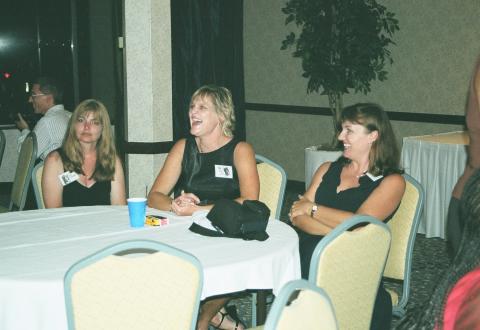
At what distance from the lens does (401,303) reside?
2957mm

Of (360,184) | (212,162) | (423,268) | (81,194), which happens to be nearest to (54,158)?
(81,194)

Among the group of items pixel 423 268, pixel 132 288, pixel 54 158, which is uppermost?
pixel 54 158

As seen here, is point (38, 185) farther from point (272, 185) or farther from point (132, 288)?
point (132, 288)

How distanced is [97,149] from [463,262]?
2790 millimetres

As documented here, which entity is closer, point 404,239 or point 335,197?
point 404,239

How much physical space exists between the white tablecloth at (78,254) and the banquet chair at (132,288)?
173mm

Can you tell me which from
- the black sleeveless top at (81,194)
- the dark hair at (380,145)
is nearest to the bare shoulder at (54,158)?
the black sleeveless top at (81,194)

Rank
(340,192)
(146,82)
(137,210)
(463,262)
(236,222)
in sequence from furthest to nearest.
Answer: (146,82) → (340,192) → (137,210) → (236,222) → (463,262)

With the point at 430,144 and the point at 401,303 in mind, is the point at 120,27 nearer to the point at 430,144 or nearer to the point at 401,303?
the point at 430,144

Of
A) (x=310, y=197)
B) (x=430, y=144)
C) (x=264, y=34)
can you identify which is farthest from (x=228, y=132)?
(x=264, y=34)

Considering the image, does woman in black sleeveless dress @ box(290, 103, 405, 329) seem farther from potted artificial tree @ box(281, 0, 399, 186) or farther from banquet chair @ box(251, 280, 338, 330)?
potted artificial tree @ box(281, 0, 399, 186)

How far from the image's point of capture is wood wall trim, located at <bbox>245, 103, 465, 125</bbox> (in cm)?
638

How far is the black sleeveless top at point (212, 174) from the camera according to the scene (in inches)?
137

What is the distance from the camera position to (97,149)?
3.61 m
